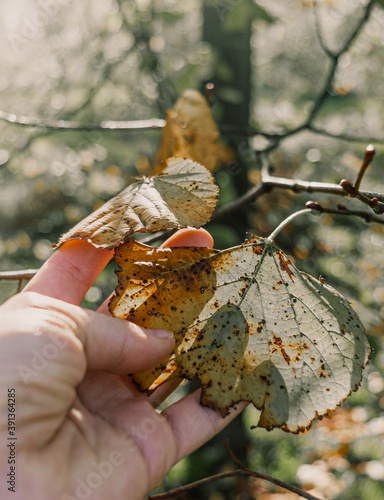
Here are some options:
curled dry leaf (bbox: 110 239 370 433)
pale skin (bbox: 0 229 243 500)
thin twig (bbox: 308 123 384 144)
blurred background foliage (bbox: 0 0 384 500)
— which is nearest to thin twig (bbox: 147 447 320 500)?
pale skin (bbox: 0 229 243 500)

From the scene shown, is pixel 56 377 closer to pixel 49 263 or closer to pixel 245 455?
pixel 49 263

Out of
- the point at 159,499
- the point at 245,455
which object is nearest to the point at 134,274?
the point at 159,499

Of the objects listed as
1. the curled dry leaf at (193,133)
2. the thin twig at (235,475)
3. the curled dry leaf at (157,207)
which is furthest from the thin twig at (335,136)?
the thin twig at (235,475)

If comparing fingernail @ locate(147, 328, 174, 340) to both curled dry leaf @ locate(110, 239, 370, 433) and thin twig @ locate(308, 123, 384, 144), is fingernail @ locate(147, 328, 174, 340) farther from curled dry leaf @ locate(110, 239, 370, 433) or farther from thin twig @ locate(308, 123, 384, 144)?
thin twig @ locate(308, 123, 384, 144)

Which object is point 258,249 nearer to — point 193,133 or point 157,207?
point 157,207

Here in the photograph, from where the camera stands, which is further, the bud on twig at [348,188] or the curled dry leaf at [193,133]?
the curled dry leaf at [193,133]

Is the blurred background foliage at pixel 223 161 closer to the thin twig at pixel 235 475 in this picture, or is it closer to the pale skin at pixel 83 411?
the pale skin at pixel 83 411
